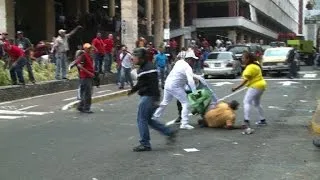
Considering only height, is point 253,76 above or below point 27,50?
below

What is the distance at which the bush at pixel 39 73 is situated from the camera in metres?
18.3

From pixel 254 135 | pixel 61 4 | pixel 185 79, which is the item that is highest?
pixel 61 4

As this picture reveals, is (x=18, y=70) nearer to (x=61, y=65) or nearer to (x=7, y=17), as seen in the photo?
(x=61, y=65)

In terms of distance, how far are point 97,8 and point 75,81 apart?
1176 inches

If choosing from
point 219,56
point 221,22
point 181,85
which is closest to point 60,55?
point 181,85

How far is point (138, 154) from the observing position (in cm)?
912

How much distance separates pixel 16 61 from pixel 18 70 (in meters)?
0.33

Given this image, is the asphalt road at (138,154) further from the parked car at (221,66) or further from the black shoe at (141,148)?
the parked car at (221,66)

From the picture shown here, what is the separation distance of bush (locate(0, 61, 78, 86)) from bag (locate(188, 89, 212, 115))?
8173mm

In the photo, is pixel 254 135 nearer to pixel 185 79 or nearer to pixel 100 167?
pixel 185 79

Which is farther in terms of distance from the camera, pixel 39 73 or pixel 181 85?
pixel 39 73

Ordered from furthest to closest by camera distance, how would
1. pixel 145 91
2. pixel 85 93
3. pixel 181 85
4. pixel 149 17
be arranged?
pixel 149 17, pixel 85 93, pixel 181 85, pixel 145 91

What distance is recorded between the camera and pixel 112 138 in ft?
35.2

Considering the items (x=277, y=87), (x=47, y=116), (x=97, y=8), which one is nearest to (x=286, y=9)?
(x=97, y=8)
